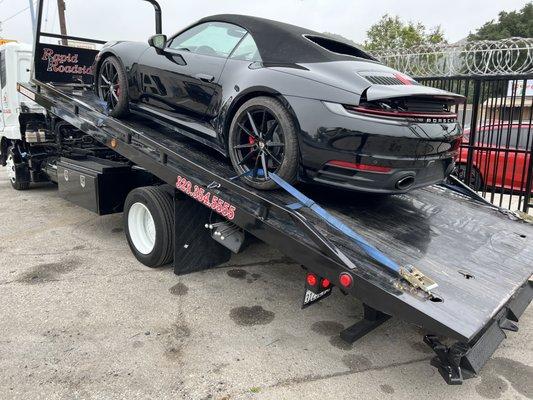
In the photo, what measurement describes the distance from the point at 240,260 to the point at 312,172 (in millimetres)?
1990

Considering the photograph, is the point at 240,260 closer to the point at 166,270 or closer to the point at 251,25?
the point at 166,270

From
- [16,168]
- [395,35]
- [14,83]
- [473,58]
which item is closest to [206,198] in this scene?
[473,58]

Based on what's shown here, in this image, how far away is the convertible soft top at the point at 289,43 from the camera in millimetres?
3531

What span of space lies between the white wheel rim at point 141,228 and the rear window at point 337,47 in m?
2.26

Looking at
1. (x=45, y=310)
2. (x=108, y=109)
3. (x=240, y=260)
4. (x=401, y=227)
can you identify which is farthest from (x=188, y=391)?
(x=108, y=109)

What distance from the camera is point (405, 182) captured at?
3.30 meters

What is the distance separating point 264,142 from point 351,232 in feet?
3.23

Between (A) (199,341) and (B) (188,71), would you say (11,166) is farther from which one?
(A) (199,341)

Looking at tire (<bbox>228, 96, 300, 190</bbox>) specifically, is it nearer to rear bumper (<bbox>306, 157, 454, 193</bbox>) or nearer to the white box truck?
rear bumper (<bbox>306, 157, 454, 193</bbox>)

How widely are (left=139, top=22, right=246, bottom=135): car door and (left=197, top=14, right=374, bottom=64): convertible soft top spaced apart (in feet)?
0.39

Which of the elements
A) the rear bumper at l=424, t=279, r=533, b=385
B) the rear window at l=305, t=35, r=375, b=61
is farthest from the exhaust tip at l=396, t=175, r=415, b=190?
the rear window at l=305, t=35, r=375, b=61

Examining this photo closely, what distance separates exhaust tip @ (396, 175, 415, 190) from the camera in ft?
10.6

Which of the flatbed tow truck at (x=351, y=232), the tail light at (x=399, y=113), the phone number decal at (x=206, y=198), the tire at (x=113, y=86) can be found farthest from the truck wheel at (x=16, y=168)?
→ the tail light at (x=399, y=113)

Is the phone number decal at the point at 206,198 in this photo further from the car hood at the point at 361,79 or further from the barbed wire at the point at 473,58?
the barbed wire at the point at 473,58
